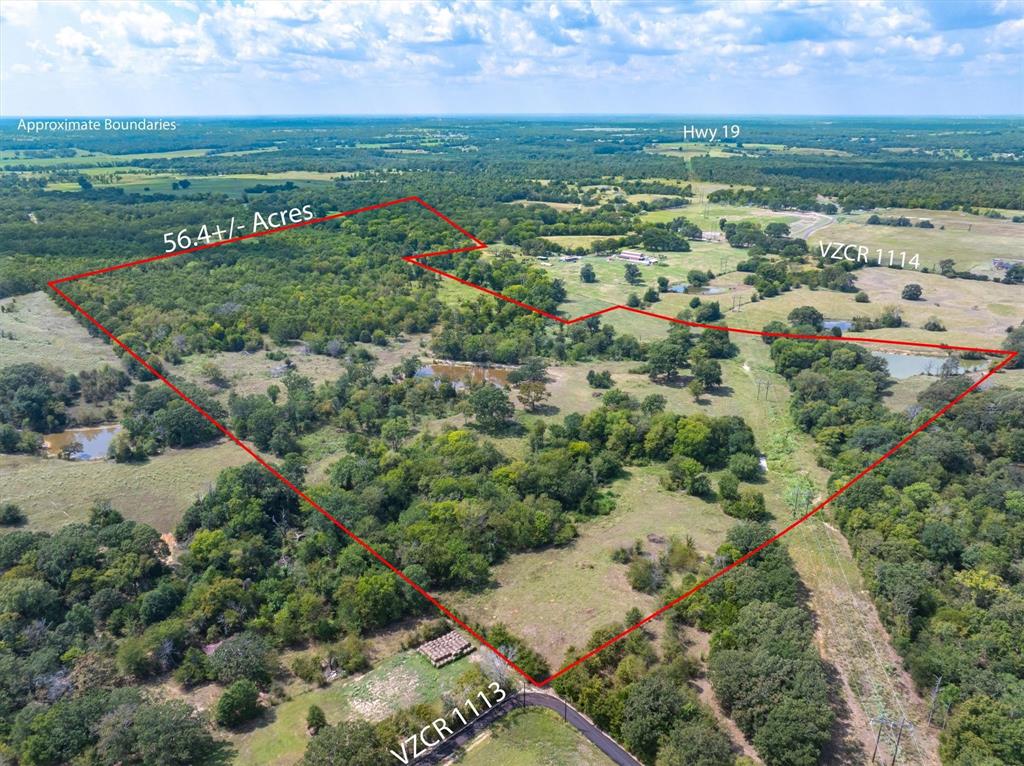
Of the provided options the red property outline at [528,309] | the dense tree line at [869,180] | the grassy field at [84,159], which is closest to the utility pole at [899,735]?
the red property outline at [528,309]

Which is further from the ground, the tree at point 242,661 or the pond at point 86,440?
the pond at point 86,440

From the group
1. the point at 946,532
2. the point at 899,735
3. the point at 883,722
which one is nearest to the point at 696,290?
the point at 946,532

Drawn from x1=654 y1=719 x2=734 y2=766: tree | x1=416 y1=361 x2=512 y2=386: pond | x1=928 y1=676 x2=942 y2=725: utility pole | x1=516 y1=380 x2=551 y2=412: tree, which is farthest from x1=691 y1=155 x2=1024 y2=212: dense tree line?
x1=654 y1=719 x2=734 y2=766: tree

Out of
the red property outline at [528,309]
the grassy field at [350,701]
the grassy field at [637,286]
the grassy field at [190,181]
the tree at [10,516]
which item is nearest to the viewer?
the grassy field at [350,701]

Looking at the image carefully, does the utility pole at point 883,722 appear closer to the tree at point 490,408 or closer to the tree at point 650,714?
the tree at point 650,714

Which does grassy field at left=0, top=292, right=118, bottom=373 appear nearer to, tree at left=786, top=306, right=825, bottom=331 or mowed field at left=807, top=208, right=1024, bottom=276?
tree at left=786, top=306, right=825, bottom=331

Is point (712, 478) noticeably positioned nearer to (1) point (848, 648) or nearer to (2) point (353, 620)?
(1) point (848, 648)
